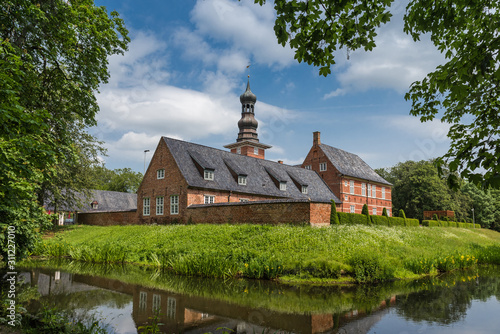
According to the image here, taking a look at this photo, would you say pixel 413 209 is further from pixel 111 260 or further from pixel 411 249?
pixel 111 260

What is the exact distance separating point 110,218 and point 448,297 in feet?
97.5

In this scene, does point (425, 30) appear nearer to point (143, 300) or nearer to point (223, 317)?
point (223, 317)

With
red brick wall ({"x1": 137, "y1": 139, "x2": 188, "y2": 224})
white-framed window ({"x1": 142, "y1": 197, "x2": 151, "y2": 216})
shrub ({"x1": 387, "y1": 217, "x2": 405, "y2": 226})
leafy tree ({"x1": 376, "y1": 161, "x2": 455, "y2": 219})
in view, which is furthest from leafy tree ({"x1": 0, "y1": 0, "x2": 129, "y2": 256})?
leafy tree ({"x1": 376, "y1": 161, "x2": 455, "y2": 219})

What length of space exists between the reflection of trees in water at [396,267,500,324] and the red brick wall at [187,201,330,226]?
6.91m

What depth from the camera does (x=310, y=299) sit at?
10.5 metres

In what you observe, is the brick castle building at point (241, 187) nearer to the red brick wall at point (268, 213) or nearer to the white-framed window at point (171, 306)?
the red brick wall at point (268, 213)

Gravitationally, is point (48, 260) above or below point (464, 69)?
below

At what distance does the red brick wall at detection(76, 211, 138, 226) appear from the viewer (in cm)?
3198

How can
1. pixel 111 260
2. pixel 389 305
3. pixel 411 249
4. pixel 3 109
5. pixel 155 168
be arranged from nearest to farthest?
pixel 3 109, pixel 389 305, pixel 411 249, pixel 111 260, pixel 155 168

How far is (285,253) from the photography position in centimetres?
1525

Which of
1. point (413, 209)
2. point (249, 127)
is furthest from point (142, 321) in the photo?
point (413, 209)

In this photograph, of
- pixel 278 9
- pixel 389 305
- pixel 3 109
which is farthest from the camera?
pixel 389 305

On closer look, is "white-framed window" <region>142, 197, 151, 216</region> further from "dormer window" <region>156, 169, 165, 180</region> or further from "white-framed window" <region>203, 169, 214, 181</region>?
"white-framed window" <region>203, 169, 214, 181</region>

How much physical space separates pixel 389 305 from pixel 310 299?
7.31 ft
